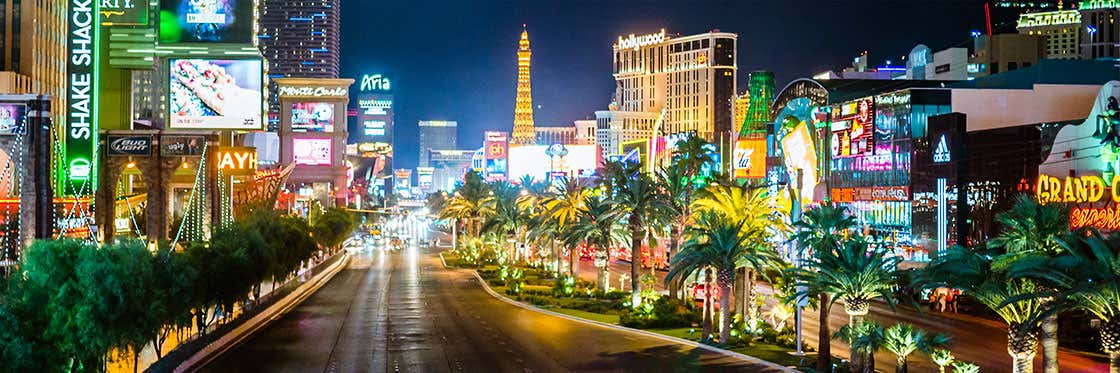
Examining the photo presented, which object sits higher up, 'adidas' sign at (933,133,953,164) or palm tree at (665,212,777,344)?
'adidas' sign at (933,133,953,164)

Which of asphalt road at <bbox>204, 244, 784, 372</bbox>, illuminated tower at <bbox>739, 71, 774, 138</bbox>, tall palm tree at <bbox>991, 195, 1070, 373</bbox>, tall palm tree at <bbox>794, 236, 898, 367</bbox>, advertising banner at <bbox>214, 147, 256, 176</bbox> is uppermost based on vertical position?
illuminated tower at <bbox>739, 71, 774, 138</bbox>

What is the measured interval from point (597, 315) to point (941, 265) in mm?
25371

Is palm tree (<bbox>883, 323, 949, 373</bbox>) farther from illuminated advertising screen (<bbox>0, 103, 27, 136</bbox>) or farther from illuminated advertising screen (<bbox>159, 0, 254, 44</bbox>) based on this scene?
illuminated advertising screen (<bbox>159, 0, 254, 44</bbox>)

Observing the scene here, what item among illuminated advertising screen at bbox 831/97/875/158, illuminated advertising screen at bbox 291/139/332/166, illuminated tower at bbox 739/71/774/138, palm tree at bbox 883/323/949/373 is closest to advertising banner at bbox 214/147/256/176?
illuminated advertising screen at bbox 831/97/875/158

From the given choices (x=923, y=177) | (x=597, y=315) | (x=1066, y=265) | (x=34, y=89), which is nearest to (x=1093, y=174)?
(x=923, y=177)

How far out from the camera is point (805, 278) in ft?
113

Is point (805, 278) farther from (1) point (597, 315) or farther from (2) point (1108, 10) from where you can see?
(2) point (1108, 10)

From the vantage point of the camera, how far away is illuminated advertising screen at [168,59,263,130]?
6569 centimetres

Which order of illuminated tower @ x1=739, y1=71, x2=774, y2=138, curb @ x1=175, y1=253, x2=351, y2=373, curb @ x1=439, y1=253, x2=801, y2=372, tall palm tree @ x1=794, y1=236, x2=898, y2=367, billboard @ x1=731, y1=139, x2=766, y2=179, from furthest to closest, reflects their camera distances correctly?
1. illuminated tower @ x1=739, y1=71, x2=774, y2=138
2. billboard @ x1=731, y1=139, x2=766, y2=179
3. curb @ x1=439, y1=253, x2=801, y2=372
4. curb @ x1=175, y1=253, x2=351, y2=373
5. tall palm tree @ x1=794, y1=236, x2=898, y2=367

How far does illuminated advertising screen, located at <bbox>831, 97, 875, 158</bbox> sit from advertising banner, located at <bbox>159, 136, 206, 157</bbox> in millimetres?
47609

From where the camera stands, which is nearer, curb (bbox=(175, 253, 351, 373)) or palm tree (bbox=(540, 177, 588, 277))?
curb (bbox=(175, 253, 351, 373))

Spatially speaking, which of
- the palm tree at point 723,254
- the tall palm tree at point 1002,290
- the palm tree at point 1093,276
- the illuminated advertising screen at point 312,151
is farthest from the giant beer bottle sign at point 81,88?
A: the illuminated advertising screen at point 312,151

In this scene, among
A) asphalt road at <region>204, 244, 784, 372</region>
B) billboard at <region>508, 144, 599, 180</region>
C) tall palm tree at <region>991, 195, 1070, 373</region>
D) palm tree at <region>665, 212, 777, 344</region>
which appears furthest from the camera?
billboard at <region>508, 144, 599, 180</region>

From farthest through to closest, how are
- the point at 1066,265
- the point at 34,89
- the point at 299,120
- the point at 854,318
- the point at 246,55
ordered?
the point at 299,120
the point at 34,89
the point at 246,55
the point at 854,318
the point at 1066,265
